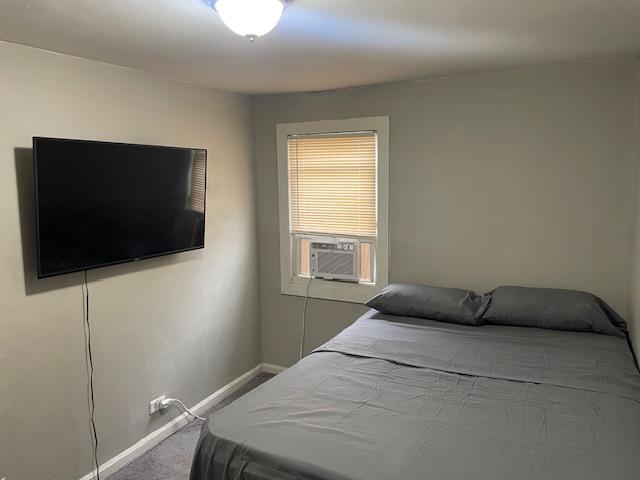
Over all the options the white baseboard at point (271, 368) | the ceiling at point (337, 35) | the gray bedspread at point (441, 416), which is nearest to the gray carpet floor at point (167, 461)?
the white baseboard at point (271, 368)

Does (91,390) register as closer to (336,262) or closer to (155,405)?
(155,405)

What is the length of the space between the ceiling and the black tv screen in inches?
19.1

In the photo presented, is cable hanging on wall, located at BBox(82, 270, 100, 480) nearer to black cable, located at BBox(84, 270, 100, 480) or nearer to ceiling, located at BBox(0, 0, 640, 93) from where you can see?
black cable, located at BBox(84, 270, 100, 480)

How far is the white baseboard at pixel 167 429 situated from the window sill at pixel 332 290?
71cm

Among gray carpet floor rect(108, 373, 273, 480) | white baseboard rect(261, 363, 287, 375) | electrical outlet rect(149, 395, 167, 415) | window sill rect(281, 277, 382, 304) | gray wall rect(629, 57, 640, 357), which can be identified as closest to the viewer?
gray wall rect(629, 57, 640, 357)

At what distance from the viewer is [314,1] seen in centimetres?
172

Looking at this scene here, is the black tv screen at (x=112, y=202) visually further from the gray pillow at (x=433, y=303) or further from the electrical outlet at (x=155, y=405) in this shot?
the gray pillow at (x=433, y=303)

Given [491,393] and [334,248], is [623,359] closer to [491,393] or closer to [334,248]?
[491,393]

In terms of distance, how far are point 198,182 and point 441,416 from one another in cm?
206

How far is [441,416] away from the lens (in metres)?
1.86

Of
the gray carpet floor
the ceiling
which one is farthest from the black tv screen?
the gray carpet floor

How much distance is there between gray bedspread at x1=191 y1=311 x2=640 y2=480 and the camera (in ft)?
5.09

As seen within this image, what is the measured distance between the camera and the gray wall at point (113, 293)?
7.56ft

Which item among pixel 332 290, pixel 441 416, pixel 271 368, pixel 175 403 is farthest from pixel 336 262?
pixel 441 416
